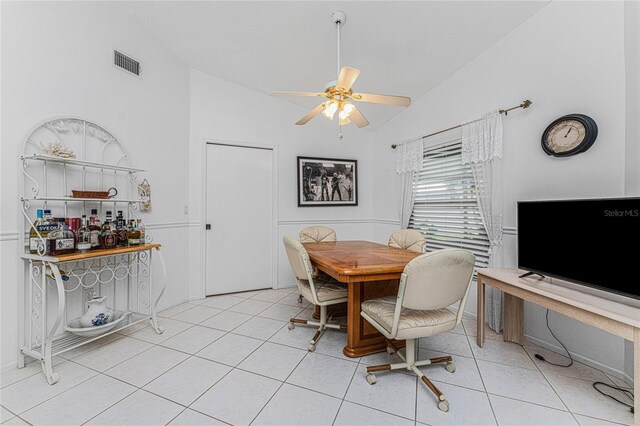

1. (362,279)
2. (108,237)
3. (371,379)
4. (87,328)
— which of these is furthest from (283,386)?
(108,237)

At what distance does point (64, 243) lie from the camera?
1.93 m

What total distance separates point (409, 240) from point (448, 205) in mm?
755

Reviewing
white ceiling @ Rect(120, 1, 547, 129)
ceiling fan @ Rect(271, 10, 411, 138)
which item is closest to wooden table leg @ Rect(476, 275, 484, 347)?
ceiling fan @ Rect(271, 10, 411, 138)

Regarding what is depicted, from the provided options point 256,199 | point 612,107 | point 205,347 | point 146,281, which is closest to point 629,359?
point 612,107

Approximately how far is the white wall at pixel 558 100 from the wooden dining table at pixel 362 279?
126 cm

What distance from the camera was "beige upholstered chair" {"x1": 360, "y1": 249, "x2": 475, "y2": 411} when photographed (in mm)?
1535

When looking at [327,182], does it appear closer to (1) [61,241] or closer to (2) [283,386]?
(2) [283,386]

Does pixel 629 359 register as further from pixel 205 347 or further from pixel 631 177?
pixel 205 347

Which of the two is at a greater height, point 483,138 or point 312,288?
point 483,138

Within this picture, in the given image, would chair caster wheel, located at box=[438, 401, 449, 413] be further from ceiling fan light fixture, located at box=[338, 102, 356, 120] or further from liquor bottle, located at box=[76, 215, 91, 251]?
liquor bottle, located at box=[76, 215, 91, 251]

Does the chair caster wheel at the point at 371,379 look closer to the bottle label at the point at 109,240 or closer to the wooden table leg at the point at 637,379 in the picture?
the wooden table leg at the point at 637,379

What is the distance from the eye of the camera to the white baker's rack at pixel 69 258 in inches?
74.9

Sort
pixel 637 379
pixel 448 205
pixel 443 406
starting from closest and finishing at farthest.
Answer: pixel 637 379
pixel 443 406
pixel 448 205

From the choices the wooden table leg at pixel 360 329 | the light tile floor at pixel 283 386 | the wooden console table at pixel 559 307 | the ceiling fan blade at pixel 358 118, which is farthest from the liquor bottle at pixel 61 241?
the wooden console table at pixel 559 307
